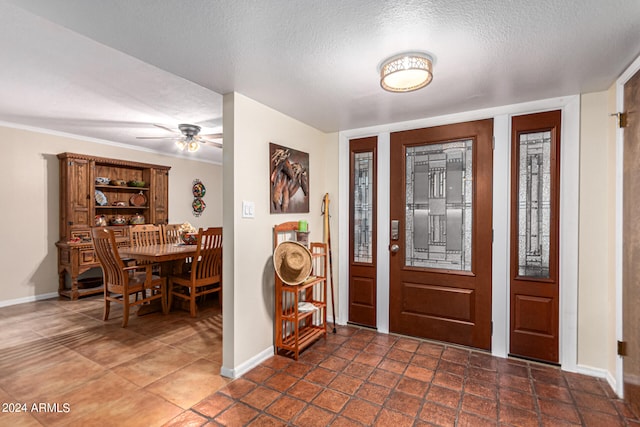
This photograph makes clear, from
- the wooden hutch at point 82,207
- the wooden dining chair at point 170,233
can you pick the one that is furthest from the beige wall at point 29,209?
the wooden dining chair at point 170,233

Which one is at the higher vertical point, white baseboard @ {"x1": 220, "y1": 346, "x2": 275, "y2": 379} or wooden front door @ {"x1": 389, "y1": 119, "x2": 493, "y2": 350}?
wooden front door @ {"x1": 389, "y1": 119, "x2": 493, "y2": 350}

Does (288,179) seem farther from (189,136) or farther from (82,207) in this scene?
(82,207)

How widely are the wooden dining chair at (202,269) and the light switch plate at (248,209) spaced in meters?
1.26

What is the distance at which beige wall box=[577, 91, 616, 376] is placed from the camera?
2.19 meters

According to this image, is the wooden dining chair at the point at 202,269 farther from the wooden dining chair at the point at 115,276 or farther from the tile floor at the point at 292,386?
the tile floor at the point at 292,386

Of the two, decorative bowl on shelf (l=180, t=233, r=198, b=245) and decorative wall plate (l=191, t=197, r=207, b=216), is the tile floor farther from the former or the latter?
decorative wall plate (l=191, t=197, r=207, b=216)

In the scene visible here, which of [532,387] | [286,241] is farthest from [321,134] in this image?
[532,387]

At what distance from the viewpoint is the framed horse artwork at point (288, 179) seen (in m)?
2.67

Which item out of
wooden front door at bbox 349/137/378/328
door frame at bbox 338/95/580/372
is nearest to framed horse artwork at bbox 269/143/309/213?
wooden front door at bbox 349/137/378/328

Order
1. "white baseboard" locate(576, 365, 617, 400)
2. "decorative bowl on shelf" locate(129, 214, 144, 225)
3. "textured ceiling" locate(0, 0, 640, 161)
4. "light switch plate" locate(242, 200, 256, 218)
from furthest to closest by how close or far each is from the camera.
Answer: "decorative bowl on shelf" locate(129, 214, 144, 225)
"light switch plate" locate(242, 200, 256, 218)
"white baseboard" locate(576, 365, 617, 400)
"textured ceiling" locate(0, 0, 640, 161)

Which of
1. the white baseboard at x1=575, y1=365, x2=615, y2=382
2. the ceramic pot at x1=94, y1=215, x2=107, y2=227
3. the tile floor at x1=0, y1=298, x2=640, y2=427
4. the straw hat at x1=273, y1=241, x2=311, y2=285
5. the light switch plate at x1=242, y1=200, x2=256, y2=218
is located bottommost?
the tile floor at x1=0, y1=298, x2=640, y2=427

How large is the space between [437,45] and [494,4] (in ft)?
1.12

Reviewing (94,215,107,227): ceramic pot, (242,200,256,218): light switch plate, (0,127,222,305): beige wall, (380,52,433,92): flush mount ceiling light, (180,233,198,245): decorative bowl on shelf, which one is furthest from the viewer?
(94,215,107,227): ceramic pot

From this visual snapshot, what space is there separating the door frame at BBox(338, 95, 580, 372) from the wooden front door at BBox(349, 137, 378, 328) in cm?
7
